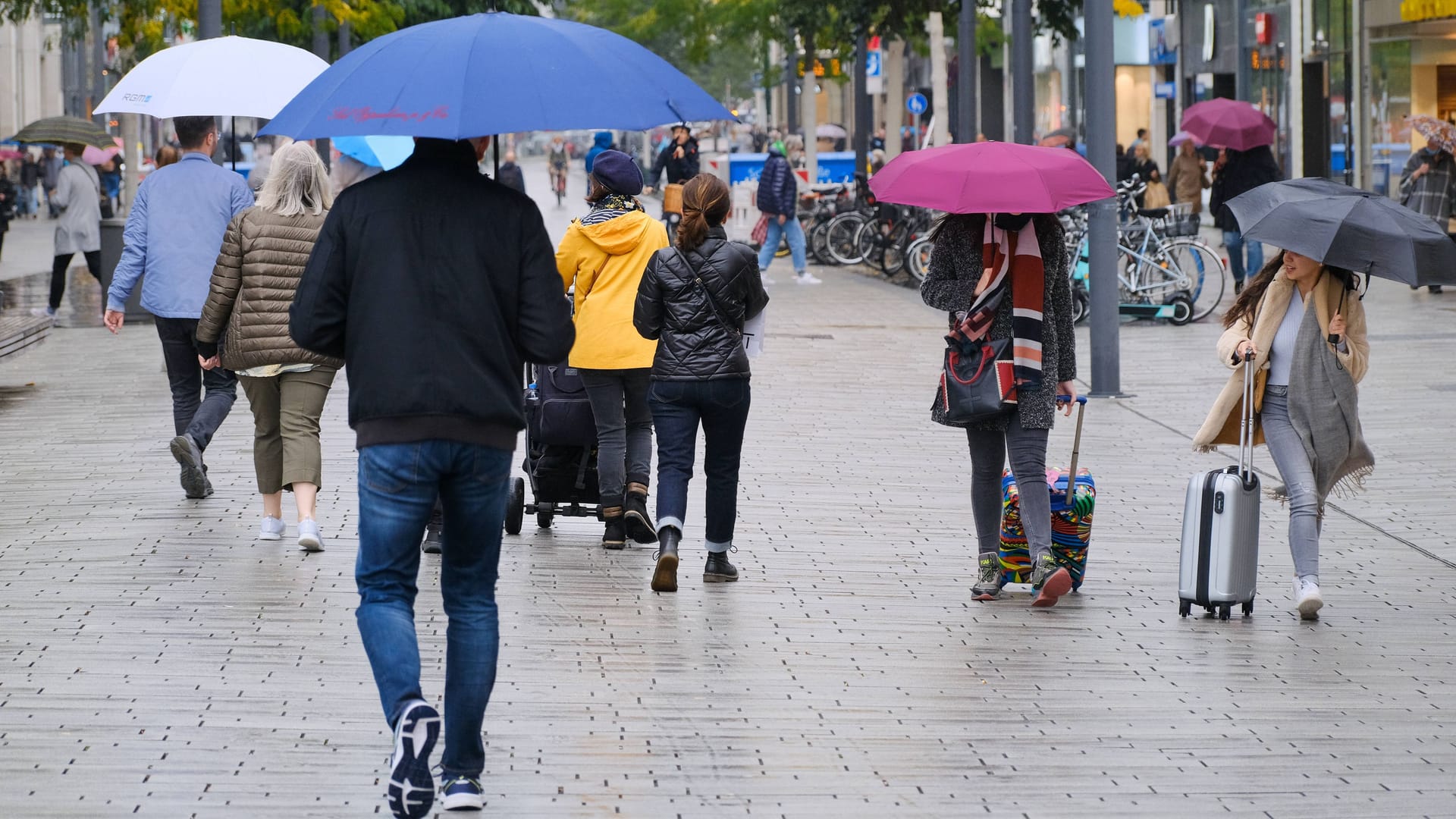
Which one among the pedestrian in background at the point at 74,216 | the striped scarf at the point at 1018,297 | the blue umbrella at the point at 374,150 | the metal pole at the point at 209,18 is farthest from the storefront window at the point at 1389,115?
the blue umbrella at the point at 374,150

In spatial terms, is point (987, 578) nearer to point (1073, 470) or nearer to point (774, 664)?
point (1073, 470)

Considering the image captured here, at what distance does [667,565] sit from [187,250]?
323cm

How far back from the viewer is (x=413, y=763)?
14.5ft

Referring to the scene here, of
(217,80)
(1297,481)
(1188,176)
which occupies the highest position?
(217,80)

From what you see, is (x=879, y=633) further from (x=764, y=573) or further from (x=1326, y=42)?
(x=1326, y=42)

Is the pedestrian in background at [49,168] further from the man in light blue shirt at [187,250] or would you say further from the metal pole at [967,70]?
the man in light blue shirt at [187,250]

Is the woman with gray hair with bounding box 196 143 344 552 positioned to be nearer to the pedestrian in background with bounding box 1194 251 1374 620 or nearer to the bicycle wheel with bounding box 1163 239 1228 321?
the pedestrian in background with bounding box 1194 251 1374 620

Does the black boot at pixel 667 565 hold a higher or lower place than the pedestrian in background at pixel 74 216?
lower

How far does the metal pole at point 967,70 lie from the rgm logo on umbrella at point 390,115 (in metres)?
18.6

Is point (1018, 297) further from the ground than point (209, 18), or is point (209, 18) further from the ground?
point (209, 18)

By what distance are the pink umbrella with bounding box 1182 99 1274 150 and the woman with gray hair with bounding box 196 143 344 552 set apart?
12.2m

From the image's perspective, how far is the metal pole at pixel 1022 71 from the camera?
20.8 meters

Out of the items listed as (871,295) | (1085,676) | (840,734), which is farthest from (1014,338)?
(871,295)

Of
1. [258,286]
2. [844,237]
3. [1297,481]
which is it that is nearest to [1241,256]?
[844,237]
